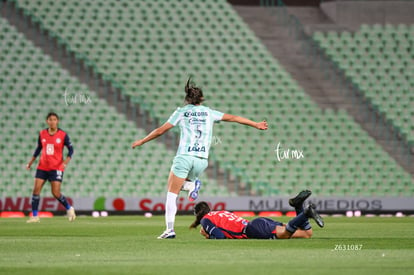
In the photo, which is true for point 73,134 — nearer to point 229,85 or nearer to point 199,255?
point 229,85

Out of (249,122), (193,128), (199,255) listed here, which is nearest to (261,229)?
(249,122)

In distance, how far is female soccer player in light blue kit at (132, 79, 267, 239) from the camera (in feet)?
38.4

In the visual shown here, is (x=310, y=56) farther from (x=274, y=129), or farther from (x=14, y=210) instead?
(x=14, y=210)

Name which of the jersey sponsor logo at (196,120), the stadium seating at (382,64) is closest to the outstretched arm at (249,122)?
the jersey sponsor logo at (196,120)

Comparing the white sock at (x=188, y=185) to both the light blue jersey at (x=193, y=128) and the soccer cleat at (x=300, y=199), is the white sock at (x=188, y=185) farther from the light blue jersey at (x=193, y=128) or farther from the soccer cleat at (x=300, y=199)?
the soccer cleat at (x=300, y=199)

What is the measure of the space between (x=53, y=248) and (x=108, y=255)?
1.37m

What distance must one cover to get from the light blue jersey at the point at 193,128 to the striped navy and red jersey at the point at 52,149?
663cm

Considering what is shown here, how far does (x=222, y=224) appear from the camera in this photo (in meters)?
11.8

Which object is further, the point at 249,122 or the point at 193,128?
the point at 193,128

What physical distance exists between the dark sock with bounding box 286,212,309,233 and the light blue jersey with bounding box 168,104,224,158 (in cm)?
153

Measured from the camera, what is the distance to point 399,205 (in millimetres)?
25000

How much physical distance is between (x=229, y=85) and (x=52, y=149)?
1140 cm

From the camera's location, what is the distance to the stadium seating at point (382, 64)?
29047mm

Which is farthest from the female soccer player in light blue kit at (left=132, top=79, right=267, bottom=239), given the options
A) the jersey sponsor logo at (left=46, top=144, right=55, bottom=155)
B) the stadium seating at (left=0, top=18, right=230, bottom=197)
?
the stadium seating at (left=0, top=18, right=230, bottom=197)
